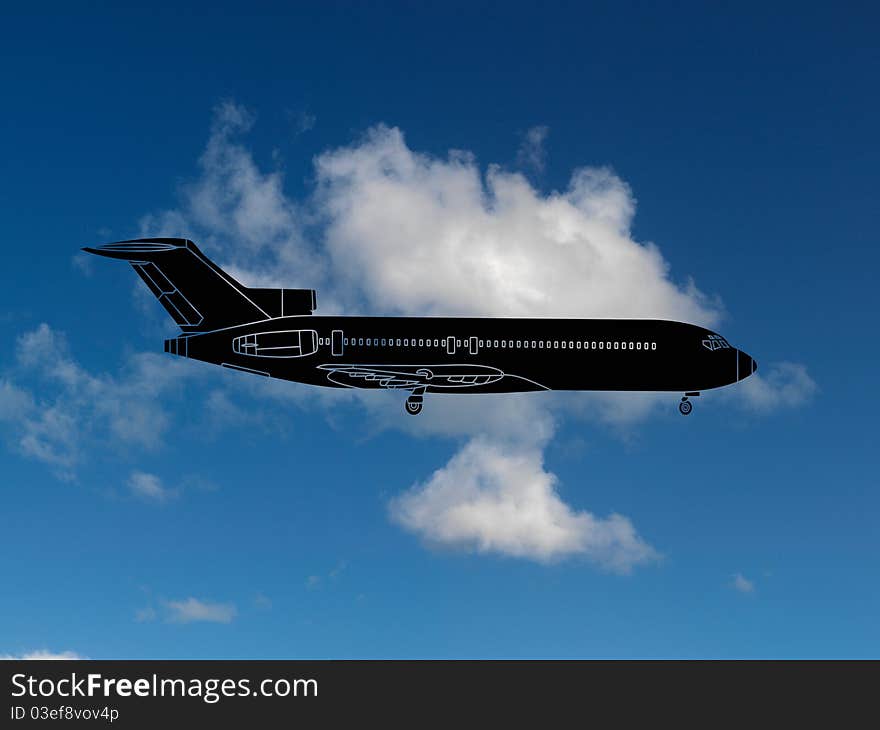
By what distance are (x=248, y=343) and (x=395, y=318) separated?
10.5m

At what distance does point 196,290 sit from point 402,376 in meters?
16.5

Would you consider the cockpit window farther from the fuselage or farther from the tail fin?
the tail fin

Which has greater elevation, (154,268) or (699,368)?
(154,268)

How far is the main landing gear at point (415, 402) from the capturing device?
7356cm

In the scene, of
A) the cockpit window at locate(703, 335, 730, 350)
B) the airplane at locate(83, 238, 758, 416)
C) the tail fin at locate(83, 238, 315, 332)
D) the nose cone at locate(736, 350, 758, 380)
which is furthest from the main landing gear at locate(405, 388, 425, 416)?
the nose cone at locate(736, 350, 758, 380)

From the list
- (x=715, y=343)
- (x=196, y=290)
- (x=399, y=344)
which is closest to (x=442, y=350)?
(x=399, y=344)

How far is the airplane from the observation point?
2921 inches


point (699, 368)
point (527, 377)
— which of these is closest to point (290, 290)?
point (527, 377)

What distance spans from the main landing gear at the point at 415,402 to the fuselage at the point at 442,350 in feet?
1.82

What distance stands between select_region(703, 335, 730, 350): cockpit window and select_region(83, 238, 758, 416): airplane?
1176mm

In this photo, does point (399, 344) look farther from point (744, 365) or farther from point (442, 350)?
point (744, 365)

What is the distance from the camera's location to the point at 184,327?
76.8 meters
